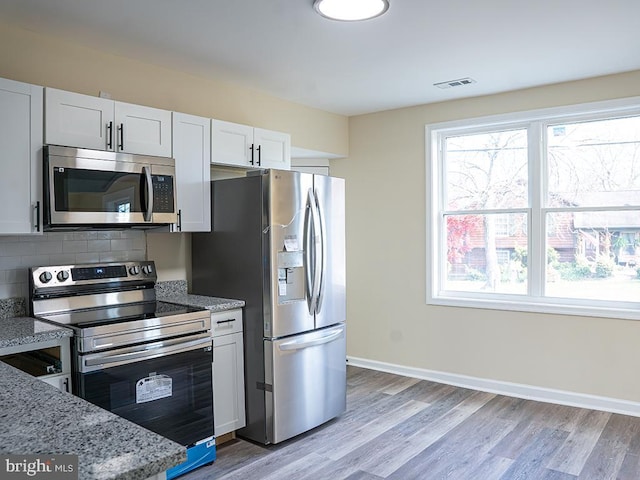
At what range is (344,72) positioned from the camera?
3.67 metres

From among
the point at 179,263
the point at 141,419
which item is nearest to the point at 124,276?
the point at 179,263

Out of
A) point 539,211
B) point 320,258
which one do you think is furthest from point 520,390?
point 320,258

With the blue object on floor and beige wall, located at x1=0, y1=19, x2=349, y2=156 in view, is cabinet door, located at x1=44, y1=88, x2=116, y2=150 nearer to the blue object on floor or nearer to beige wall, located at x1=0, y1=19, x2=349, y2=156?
beige wall, located at x1=0, y1=19, x2=349, y2=156

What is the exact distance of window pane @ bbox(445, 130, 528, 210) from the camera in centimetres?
430

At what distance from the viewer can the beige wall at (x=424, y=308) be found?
386 cm

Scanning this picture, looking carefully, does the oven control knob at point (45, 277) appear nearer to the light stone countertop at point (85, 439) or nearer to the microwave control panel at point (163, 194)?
the microwave control panel at point (163, 194)

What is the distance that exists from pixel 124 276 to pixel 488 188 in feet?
10.1

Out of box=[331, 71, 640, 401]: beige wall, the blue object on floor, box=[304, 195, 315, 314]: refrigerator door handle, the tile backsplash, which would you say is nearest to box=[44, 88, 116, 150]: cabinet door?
the tile backsplash

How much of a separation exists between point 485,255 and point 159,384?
2.98 metres

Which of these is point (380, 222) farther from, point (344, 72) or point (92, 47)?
point (92, 47)

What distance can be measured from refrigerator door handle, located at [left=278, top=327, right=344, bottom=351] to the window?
53.7 inches

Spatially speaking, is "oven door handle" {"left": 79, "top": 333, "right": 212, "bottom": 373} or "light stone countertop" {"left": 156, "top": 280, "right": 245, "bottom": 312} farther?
"light stone countertop" {"left": 156, "top": 280, "right": 245, "bottom": 312}

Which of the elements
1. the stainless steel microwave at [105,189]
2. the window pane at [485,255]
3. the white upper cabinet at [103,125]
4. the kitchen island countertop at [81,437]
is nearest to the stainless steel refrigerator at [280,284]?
the stainless steel microwave at [105,189]

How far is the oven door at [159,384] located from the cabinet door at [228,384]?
0.12 metres
